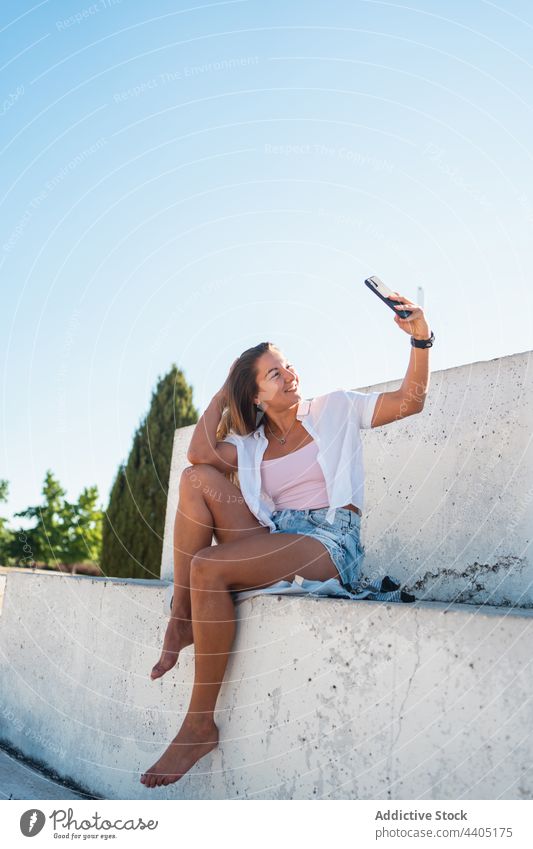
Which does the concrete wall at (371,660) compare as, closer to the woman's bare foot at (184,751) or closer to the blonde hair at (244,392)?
the woman's bare foot at (184,751)

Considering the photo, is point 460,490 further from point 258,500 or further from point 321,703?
point 321,703

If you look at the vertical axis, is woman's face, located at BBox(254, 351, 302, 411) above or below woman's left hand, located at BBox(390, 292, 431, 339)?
below

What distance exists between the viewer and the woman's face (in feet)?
9.00

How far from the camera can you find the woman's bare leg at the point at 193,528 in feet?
8.02

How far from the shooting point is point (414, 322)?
2369 mm

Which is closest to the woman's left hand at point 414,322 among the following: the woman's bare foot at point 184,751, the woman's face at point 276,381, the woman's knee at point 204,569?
the woman's face at point 276,381

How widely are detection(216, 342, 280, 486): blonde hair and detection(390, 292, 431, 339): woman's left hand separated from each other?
0.56 meters

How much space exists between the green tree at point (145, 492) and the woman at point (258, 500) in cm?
677

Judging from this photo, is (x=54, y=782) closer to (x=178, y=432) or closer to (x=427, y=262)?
(x=178, y=432)

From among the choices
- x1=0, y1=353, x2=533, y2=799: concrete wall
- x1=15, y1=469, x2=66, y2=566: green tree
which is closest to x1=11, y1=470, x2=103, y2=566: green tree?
x1=15, y1=469, x2=66, y2=566: green tree

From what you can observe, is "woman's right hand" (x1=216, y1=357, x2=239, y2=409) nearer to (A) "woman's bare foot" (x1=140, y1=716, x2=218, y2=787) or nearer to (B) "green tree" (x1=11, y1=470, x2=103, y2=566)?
(A) "woman's bare foot" (x1=140, y1=716, x2=218, y2=787)

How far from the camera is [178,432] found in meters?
4.67

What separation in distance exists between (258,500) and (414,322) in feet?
2.57

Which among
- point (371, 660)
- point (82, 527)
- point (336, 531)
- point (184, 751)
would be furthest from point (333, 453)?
point (82, 527)
